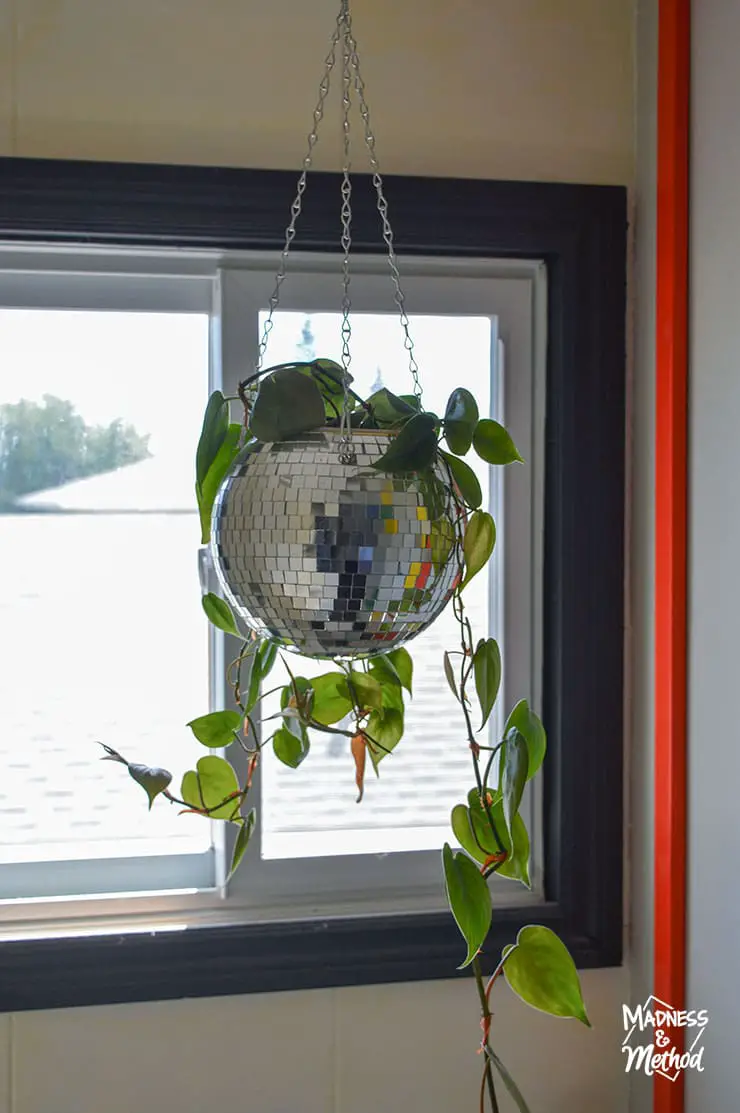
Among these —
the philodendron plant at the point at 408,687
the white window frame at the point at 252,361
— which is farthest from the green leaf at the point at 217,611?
the white window frame at the point at 252,361

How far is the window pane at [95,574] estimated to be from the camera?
4.52 feet

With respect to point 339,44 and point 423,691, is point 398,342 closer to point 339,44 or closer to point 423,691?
point 339,44

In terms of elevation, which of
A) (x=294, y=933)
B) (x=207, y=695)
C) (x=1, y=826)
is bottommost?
(x=294, y=933)

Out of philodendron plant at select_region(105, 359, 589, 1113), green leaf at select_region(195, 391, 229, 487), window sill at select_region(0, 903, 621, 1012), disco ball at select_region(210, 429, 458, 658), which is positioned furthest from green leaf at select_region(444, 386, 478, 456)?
window sill at select_region(0, 903, 621, 1012)

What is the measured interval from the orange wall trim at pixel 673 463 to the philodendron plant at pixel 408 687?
34cm

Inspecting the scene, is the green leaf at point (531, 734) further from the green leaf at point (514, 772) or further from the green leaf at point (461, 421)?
the green leaf at point (461, 421)

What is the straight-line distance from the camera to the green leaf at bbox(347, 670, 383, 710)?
44.2 inches

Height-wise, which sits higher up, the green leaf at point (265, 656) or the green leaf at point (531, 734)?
the green leaf at point (265, 656)

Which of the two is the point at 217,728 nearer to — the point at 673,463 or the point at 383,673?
the point at 383,673

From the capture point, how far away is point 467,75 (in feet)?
4.50

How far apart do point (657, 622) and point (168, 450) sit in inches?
27.9

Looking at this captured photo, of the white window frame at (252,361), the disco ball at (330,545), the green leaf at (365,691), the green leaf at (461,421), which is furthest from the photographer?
the white window frame at (252,361)

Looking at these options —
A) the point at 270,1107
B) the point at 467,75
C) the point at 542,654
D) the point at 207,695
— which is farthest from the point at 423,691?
the point at 467,75
